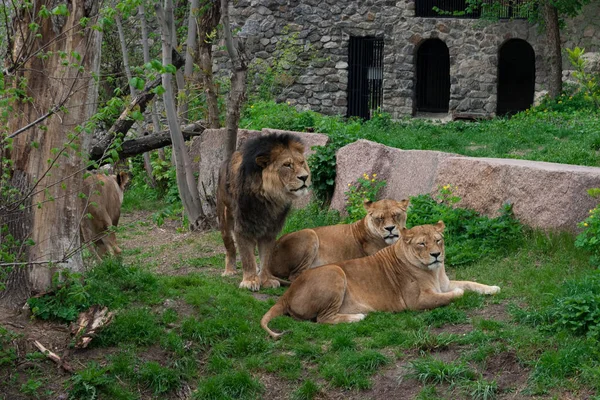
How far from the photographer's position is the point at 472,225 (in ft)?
34.2

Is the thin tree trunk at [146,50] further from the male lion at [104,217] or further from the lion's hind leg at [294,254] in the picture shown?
the lion's hind leg at [294,254]

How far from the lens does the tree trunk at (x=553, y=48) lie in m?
21.1

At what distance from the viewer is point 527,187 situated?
10.2 m

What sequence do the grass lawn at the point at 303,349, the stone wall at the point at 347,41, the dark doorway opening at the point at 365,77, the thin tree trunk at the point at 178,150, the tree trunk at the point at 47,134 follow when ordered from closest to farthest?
the grass lawn at the point at 303,349 < the tree trunk at the point at 47,134 < the thin tree trunk at the point at 178,150 < the stone wall at the point at 347,41 < the dark doorway opening at the point at 365,77

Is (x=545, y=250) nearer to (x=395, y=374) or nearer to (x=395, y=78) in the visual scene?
(x=395, y=374)

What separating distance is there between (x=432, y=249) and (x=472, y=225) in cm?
202

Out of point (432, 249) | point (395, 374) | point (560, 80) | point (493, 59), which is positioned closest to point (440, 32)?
point (493, 59)

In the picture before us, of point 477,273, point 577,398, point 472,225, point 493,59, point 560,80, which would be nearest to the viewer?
point 577,398

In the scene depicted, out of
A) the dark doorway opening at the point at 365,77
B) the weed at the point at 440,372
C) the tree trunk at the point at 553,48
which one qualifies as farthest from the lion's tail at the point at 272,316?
the dark doorway opening at the point at 365,77

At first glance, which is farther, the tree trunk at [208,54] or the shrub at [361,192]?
the tree trunk at [208,54]

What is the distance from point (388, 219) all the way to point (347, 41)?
1482 centimetres

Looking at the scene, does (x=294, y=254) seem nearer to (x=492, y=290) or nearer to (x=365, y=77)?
(x=492, y=290)

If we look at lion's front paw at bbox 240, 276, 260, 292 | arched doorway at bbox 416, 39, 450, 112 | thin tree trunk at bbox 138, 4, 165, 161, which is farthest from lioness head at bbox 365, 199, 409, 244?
arched doorway at bbox 416, 39, 450, 112

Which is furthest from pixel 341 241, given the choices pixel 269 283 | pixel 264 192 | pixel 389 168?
pixel 389 168
